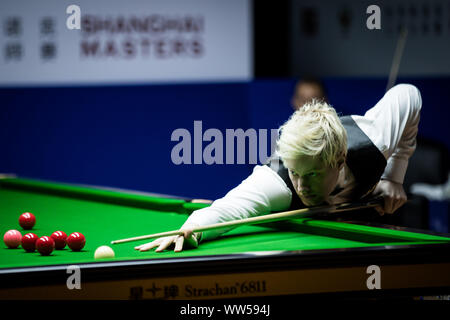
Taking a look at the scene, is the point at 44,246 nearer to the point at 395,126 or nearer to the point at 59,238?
the point at 59,238

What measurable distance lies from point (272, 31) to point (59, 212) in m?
3.06

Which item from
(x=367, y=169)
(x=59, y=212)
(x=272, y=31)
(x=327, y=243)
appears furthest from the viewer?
(x=272, y=31)

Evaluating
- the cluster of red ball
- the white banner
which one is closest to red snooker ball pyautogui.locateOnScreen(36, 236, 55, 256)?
the cluster of red ball

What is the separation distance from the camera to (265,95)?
5.03 meters

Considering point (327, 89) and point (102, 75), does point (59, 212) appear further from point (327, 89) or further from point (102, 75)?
point (327, 89)

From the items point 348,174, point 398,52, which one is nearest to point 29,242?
point 348,174

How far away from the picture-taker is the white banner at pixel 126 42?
507 cm

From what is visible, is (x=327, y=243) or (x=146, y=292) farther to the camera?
(x=327, y=243)

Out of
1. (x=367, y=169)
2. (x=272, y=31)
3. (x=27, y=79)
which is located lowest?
(x=367, y=169)

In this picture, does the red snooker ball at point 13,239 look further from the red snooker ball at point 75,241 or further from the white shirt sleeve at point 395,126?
the white shirt sleeve at point 395,126

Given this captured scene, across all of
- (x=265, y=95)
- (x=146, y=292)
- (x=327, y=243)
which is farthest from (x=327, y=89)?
(x=146, y=292)

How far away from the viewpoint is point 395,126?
2570 mm

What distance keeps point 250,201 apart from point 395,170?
2.44 ft

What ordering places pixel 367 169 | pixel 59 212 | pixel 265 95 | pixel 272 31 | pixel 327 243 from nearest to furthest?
pixel 327 243, pixel 367 169, pixel 59 212, pixel 265 95, pixel 272 31
